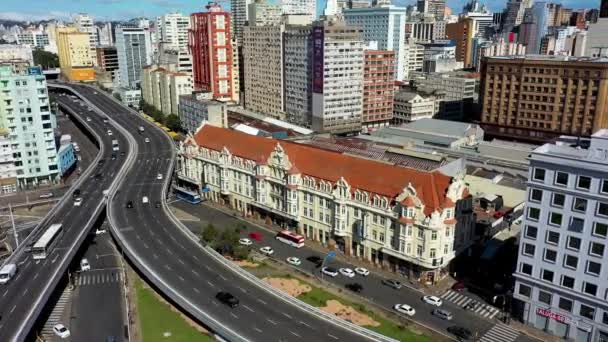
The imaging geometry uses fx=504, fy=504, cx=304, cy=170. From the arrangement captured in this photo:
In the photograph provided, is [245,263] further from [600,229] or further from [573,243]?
[600,229]

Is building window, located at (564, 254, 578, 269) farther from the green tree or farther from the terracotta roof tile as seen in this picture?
the green tree

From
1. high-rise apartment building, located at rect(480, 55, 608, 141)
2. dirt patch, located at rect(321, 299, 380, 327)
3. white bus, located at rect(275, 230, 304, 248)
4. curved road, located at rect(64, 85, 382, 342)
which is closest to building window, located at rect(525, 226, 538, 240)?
dirt patch, located at rect(321, 299, 380, 327)

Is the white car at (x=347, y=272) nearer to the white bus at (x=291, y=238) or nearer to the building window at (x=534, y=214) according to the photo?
the white bus at (x=291, y=238)

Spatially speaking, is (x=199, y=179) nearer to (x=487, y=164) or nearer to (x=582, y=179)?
(x=487, y=164)

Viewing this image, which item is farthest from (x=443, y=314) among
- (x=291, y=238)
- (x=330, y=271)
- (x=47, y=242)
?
(x=47, y=242)

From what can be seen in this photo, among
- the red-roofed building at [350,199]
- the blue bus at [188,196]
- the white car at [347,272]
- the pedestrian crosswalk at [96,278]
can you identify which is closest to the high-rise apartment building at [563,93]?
the red-roofed building at [350,199]
